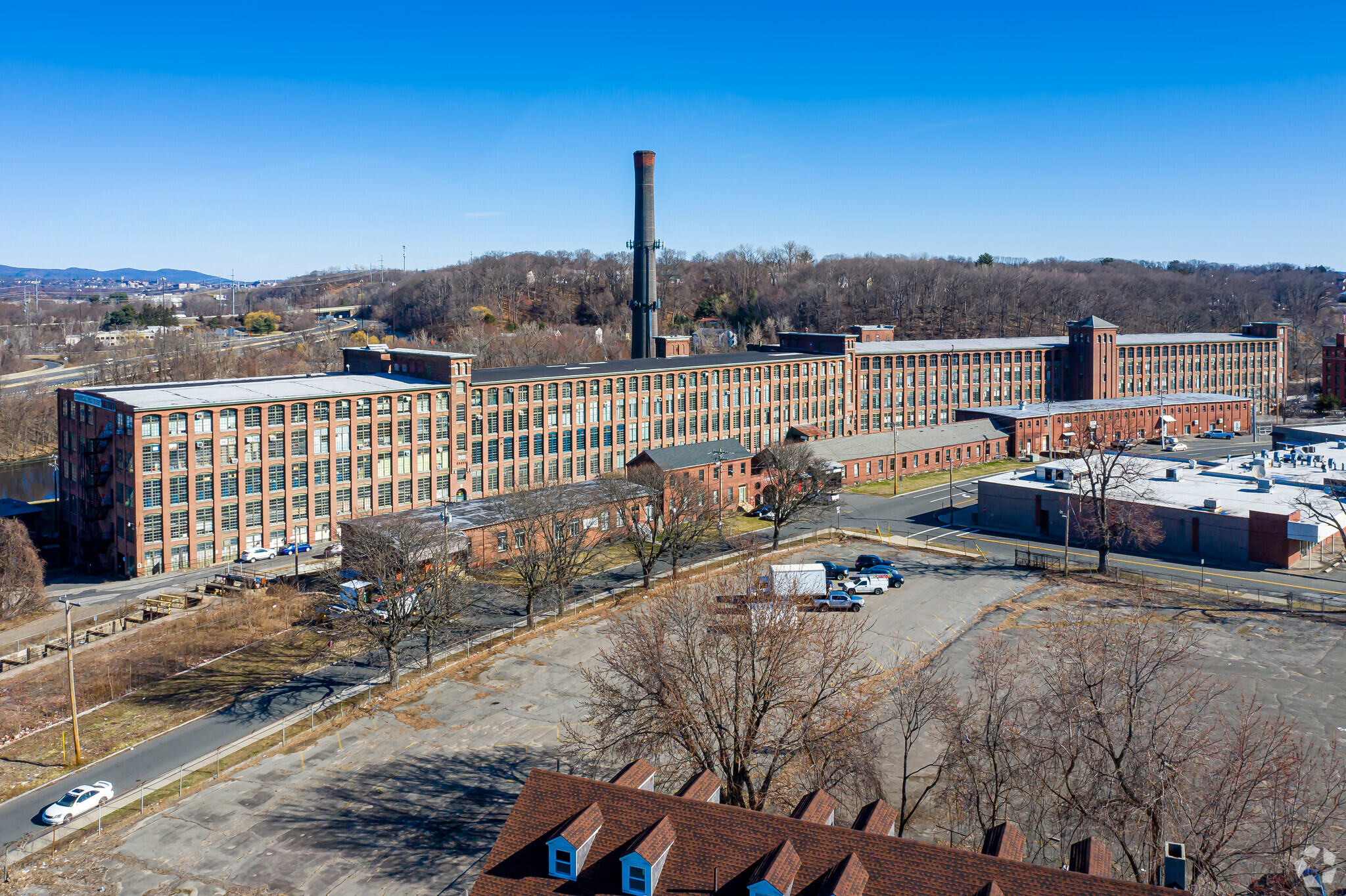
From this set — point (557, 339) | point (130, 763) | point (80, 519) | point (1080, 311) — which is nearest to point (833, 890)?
point (130, 763)

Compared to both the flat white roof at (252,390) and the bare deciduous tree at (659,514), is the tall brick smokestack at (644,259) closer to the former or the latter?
the flat white roof at (252,390)

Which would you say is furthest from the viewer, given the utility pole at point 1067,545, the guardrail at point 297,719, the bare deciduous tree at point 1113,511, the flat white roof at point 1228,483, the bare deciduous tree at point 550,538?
the flat white roof at point 1228,483

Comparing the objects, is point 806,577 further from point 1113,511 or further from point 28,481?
point 28,481

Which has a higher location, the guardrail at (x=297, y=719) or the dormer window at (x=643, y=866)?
the dormer window at (x=643, y=866)

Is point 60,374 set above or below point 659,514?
above

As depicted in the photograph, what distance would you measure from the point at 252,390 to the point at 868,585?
45278 millimetres

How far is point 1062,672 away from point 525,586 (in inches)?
1182

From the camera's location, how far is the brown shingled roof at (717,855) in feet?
65.0

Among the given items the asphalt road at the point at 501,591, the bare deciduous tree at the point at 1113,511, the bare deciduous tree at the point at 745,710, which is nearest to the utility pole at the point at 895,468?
the asphalt road at the point at 501,591

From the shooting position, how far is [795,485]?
71.7 m

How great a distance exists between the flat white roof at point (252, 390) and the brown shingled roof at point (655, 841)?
5298cm

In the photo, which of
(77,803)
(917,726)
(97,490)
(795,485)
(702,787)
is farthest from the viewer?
(795,485)

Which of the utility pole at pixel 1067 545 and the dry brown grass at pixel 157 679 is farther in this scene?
the utility pole at pixel 1067 545

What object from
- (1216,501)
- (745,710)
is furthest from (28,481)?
(1216,501)
